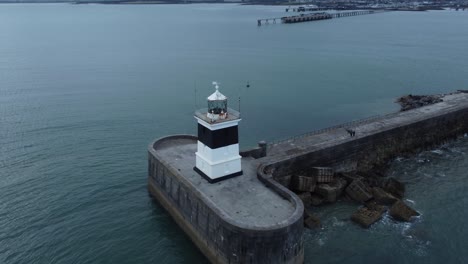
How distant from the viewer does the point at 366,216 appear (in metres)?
22.7

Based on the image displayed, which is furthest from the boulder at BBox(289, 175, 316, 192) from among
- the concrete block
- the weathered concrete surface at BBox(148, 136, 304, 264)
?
the weathered concrete surface at BBox(148, 136, 304, 264)

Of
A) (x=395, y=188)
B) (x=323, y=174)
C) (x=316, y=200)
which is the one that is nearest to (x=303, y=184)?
(x=316, y=200)

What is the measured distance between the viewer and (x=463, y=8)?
195m

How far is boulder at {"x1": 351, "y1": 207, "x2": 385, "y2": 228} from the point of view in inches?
876

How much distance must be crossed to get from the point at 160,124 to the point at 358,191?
2118 centimetres

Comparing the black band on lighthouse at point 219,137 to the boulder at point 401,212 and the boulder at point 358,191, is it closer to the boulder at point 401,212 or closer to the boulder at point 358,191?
the boulder at point 358,191

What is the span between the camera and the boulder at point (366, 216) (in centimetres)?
2225

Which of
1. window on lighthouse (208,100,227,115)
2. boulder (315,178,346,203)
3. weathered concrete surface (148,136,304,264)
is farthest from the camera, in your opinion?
boulder (315,178,346,203)

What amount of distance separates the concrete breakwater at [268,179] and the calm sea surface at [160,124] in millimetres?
1443

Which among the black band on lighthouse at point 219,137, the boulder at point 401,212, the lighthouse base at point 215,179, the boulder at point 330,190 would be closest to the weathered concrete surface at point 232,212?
the lighthouse base at point 215,179

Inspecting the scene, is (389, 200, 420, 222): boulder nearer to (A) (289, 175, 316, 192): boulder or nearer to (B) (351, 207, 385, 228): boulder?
(B) (351, 207, 385, 228): boulder

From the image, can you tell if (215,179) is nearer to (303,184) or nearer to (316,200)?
(303,184)

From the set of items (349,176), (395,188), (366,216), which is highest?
(349,176)

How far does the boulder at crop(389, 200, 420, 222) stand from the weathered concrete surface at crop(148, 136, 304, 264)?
697 centimetres
